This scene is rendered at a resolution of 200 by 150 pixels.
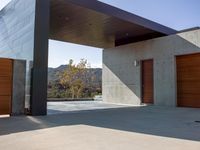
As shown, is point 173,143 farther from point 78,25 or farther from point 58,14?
point 78,25

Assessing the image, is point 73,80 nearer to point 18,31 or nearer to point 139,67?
point 139,67

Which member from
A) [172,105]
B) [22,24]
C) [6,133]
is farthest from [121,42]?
[6,133]

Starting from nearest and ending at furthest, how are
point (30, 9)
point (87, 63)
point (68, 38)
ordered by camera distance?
1. point (30, 9)
2. point (68, 38)
3. point (87, 63)

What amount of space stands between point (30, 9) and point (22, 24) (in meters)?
0.89

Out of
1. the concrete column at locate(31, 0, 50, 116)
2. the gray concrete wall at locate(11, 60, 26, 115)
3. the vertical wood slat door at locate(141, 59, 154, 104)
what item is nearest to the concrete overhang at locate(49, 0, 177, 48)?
the concrete column at locate(31, 0, 50, 116)

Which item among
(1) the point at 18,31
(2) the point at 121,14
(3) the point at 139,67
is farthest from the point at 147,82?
(1) the point at 18,31

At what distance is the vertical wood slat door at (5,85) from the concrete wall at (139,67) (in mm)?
7245

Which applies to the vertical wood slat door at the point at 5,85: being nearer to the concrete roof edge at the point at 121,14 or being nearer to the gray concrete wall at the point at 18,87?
the gray concrete wall at the point at 18,87

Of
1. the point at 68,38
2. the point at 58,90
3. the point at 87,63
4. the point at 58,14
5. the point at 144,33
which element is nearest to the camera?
the point at 58,14

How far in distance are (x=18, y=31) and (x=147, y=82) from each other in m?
6.96

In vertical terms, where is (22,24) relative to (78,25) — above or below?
below

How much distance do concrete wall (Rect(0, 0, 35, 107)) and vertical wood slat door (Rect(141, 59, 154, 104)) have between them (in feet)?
22.1

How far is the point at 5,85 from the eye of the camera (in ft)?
25.2

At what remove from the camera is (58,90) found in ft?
70.6
